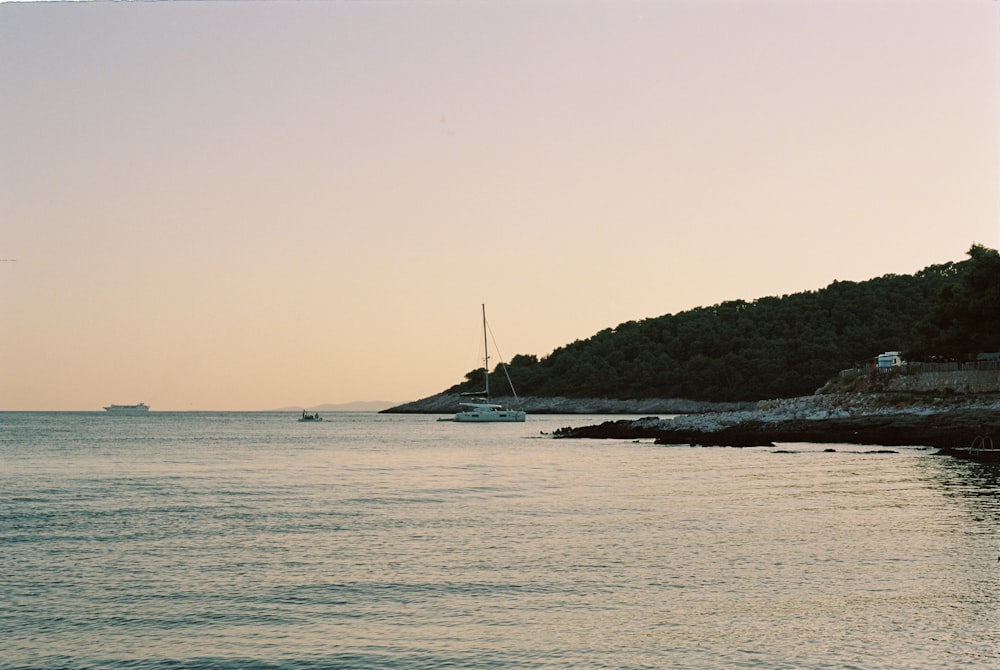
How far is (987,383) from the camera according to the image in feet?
291

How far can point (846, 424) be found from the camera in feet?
291

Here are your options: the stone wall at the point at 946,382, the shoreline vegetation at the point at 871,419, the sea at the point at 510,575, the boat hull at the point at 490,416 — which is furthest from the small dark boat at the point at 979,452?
the boat hull at the point at 490,416

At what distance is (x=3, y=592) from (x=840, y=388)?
99749mm

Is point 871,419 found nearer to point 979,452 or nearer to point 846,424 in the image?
point 846,424

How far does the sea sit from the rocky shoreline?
30.1 meters

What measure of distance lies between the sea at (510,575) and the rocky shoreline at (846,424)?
98.6 feet

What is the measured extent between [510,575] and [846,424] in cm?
7174

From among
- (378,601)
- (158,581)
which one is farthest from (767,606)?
(158,581)

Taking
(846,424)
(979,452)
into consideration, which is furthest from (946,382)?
(979,452)

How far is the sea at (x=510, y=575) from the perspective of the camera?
17.9 m

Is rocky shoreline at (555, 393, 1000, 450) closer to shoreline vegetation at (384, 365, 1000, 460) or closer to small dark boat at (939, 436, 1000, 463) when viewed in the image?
shoreline vegetation at (384, 365, 1000, 460)

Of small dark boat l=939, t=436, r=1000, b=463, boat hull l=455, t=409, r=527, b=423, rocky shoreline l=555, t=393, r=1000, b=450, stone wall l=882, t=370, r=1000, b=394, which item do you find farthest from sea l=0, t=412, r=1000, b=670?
boat hull l=455, t=409, r=527, b=423

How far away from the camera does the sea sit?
58.8 ft

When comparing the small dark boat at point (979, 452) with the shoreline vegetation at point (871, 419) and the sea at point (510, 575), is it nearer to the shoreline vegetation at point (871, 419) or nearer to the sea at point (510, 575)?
the shoreline vegetation at point (871, 419)
